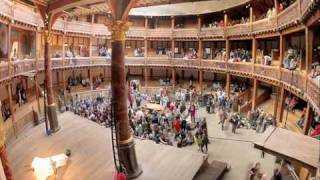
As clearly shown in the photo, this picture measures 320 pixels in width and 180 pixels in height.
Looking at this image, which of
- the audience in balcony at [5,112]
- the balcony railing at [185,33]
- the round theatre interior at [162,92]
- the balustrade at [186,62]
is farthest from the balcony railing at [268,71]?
the audience in balcony at [5,112]

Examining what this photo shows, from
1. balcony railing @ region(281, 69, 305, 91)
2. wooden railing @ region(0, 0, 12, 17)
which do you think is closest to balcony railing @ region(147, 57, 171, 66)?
balcony railing @ region(281, 69, 305, 91)

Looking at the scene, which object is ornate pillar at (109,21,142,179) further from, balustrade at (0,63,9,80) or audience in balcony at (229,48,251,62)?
audience in balcony at (229,48,251,62)

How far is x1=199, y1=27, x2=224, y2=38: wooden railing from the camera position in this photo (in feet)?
79.6

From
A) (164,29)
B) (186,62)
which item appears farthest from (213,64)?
(164,29)

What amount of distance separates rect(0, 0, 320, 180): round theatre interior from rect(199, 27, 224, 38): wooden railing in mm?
94

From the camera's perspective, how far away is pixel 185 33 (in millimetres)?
27609

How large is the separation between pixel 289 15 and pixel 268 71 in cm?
472

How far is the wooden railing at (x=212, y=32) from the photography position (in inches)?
955

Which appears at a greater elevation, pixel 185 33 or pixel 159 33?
pixel 159 33

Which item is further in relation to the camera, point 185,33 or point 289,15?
point 185,33

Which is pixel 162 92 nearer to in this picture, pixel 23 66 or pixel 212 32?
pixel 212 32

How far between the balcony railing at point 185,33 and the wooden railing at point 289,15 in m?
11.8

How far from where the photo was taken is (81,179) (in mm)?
9938

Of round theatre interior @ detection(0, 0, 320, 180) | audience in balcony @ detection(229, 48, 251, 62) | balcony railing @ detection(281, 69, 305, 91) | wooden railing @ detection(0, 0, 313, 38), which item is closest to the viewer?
round theatre interior @ detection(0, 0, 320, 180)
